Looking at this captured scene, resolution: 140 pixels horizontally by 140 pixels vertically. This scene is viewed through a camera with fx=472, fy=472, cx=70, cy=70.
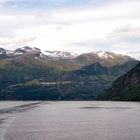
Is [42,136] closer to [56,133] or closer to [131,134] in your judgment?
[56,133]

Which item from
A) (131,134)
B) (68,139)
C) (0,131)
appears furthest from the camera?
(0,131)

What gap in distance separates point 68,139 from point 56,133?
38.2 ft

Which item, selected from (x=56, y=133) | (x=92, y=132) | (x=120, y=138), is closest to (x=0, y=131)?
(x=56, y=133)

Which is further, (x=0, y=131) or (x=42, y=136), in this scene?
(x=0, y=131)

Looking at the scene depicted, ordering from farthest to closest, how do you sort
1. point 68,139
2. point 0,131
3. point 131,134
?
1. point 0,131
2. point 131,134
3. point 68,139

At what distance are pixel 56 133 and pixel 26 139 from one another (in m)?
12.1

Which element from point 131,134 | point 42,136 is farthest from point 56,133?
point 131,134

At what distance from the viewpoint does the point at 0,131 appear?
94.5 metres

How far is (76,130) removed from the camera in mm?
97812

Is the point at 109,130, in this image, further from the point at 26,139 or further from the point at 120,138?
the point at 26,139

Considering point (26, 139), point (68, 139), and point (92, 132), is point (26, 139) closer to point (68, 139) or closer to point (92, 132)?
point (68, 139)

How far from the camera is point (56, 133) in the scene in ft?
303

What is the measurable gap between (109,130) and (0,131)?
22048 mm

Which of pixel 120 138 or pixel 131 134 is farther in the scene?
pixel 131 134
